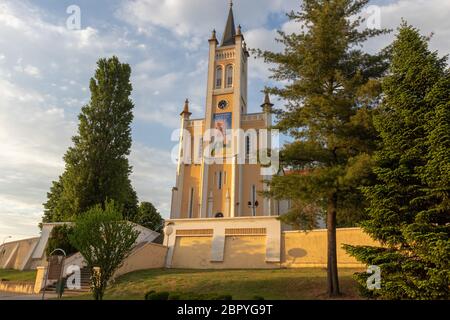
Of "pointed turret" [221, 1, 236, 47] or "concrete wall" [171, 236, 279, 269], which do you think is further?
"pointed turret" [221, 1, 236, 47]

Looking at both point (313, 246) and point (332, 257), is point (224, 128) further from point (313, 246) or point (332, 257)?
point (332, 257)

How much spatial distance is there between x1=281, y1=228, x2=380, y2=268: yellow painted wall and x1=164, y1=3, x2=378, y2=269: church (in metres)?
0.12

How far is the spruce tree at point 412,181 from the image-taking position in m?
11.2

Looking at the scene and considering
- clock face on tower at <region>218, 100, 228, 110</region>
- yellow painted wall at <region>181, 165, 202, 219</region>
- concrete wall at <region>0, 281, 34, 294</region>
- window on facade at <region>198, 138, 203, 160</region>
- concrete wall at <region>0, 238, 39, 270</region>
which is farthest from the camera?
clock face on tower at <region>218, 100, 228, 110</region>

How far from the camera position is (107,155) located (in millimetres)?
33125

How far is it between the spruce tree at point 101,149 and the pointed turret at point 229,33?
17139 millimetres

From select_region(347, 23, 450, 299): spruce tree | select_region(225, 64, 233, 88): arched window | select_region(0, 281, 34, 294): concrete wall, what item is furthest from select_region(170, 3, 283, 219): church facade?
select_region(347, 23, 450, 299): spruce tree

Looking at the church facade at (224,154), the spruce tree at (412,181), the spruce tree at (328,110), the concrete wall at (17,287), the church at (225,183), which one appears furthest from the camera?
the church facade at (224,154)

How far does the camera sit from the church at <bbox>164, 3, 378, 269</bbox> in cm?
2688

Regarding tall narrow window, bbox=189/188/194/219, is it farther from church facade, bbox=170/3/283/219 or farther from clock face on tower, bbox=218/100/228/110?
clock face on tower, bbox=218/100/228/110

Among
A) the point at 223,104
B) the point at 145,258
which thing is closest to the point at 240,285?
the point at 145,258

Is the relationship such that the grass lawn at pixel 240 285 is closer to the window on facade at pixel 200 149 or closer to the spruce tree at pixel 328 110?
the spruce tree at pixel 328 110

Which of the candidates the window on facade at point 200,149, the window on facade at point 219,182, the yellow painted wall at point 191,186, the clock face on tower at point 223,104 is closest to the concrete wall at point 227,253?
the yellow painted wall at point 191,186
